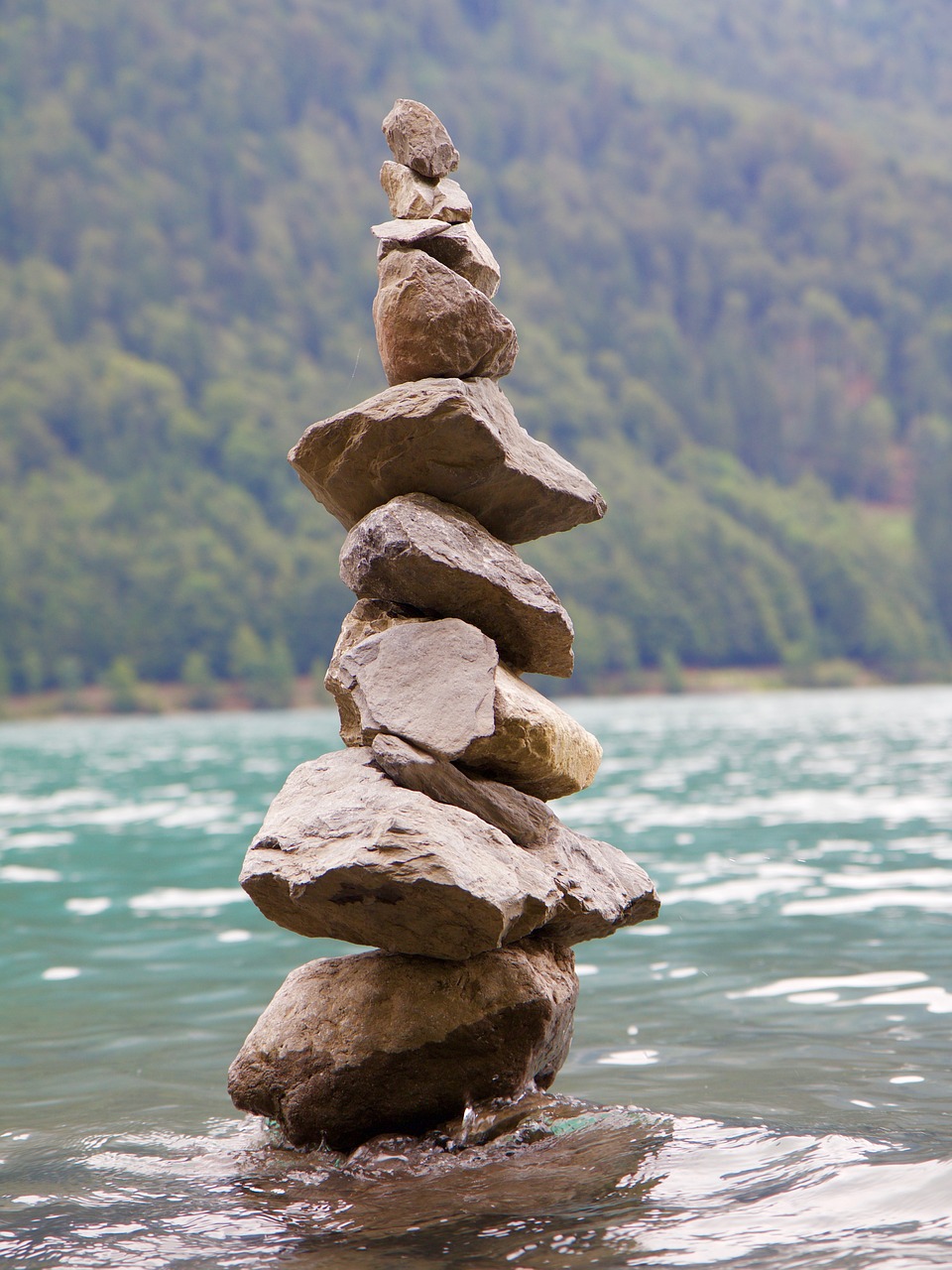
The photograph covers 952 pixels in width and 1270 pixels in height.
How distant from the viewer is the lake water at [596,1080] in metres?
6.17

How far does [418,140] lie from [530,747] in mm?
3921

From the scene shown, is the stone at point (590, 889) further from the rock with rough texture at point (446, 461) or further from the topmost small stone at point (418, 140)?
the topmost small stone at point (418, 140)

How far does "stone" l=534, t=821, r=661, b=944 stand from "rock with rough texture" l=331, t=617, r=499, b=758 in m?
0.85

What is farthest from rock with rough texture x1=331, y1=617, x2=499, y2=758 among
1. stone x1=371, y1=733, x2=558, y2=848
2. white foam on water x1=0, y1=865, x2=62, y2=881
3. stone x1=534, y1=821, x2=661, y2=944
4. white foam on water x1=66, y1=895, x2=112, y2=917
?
white foam on water x1=0, y1=865, x2=62, y2=881

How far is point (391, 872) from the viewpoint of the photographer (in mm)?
6758

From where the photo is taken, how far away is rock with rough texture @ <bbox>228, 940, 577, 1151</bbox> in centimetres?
742

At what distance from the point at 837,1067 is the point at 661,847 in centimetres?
1201

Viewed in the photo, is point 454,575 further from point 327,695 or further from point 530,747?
point 327,695

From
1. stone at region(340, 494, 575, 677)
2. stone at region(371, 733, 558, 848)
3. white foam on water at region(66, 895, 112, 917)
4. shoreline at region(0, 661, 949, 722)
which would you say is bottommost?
shoreline at region(0, 661, 949, 722)

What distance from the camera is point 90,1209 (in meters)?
6.86

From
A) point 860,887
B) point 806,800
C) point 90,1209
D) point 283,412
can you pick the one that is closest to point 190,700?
point 283,412

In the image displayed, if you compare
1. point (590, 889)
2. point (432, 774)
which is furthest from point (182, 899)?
point (432, 774)

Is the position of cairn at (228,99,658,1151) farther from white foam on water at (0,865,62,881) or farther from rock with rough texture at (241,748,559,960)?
white foam on water at (0,865,62,881)

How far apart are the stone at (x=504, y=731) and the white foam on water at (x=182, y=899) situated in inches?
386
